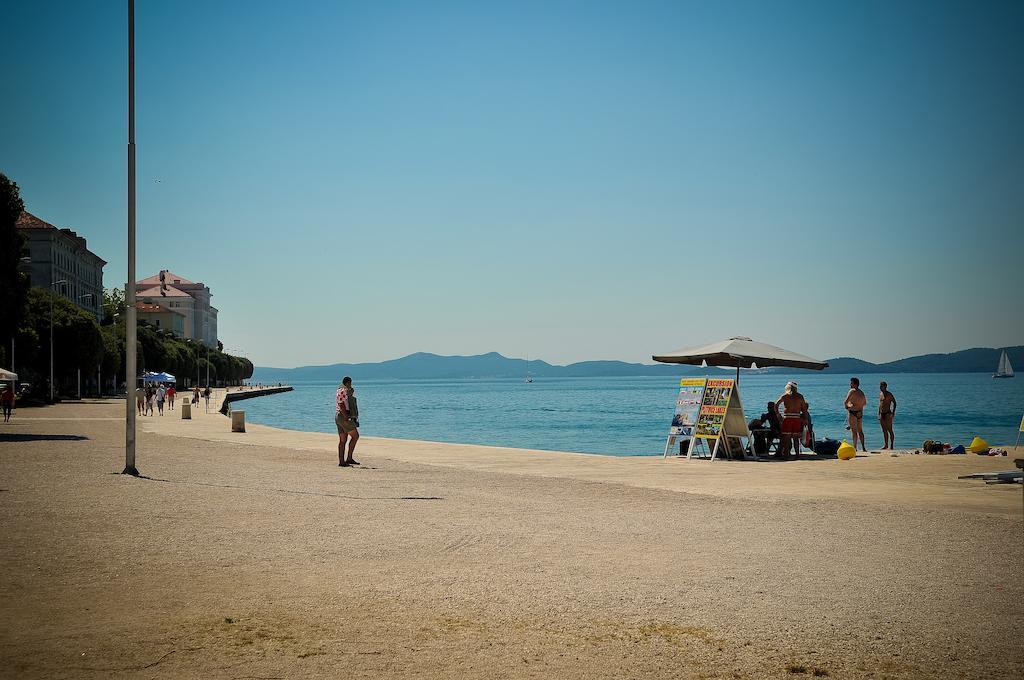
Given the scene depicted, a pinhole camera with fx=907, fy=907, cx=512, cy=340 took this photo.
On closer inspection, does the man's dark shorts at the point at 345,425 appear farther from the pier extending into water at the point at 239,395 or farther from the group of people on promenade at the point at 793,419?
Answer: the pier extending into water at the point at 239,395

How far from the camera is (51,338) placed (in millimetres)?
64688

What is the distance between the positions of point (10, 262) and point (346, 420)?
1681cm

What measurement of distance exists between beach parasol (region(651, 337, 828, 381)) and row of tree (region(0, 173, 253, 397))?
508 inches

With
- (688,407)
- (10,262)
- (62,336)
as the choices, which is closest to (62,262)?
(62,336)

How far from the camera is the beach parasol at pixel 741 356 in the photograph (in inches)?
859

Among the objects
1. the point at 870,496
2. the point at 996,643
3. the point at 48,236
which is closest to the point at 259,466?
the point at 870,496

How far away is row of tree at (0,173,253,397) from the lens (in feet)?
95.8

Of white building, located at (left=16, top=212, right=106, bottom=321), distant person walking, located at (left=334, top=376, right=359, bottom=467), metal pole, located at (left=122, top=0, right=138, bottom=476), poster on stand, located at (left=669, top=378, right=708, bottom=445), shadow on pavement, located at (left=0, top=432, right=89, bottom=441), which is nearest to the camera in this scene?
metal pole, located at (left=122, top=0, right=138, bottom=476)

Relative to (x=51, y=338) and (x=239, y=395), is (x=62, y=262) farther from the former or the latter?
(x=51, y=338)

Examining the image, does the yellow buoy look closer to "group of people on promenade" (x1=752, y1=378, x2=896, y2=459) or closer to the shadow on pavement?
"group of people on promenade" (x1=752, y1=378, x2=896, y2=459)

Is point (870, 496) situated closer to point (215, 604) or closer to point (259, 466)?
point (215, 604)

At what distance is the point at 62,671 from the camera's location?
523 cm

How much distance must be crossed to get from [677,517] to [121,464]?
39.4 feet

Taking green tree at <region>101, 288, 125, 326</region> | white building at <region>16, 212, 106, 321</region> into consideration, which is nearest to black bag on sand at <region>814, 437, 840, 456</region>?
white building at <region>16, 212, 106, 321</region>
